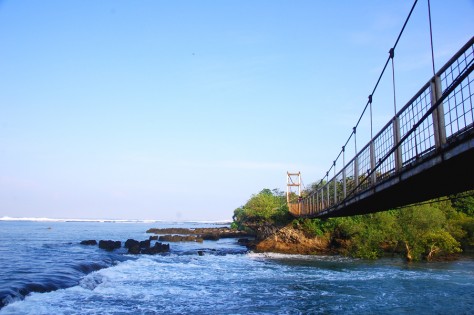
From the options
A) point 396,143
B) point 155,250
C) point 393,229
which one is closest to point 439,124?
point 396,143

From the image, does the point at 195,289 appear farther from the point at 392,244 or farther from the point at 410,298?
the point at 392,244

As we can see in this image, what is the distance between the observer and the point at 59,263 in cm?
2570

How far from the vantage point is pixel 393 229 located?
31.2 meters

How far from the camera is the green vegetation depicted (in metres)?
29.7

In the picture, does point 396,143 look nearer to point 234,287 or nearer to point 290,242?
point 234,287

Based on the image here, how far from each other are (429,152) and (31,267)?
23.9 metres

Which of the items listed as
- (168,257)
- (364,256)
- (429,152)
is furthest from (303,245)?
(429,152)

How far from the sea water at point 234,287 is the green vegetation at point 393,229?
2133 mm

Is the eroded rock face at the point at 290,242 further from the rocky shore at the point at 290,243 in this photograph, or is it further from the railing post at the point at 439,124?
the railing post at the point at 439,124

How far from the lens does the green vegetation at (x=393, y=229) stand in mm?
29656

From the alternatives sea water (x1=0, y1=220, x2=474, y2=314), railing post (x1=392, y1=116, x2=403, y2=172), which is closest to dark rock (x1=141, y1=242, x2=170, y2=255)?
sea water (x1=0, y1=220, x2=474, y2=314)

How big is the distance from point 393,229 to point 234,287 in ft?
58.4

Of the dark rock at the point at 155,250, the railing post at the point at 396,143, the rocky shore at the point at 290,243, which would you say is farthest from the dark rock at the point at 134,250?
the railing post at the point at 396,143

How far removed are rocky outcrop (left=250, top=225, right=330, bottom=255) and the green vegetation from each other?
1.67 ft
